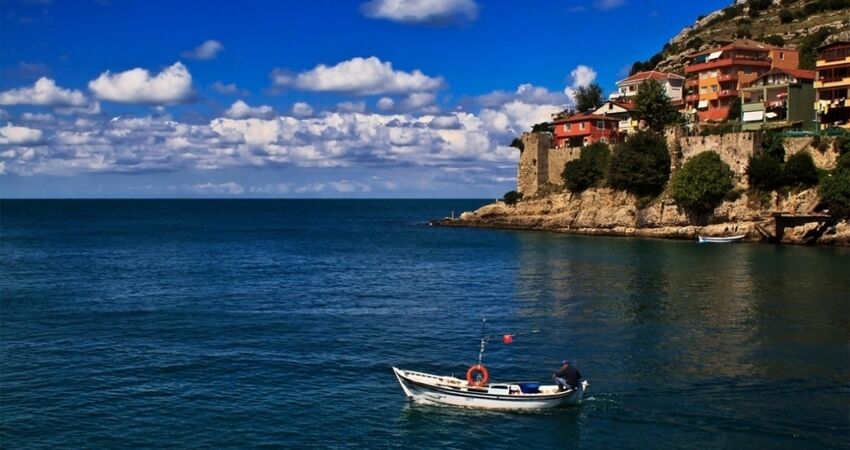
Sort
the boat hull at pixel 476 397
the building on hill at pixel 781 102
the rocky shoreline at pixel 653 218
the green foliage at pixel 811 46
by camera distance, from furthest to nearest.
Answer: the green foliage at pixel 811 46
the building on hill at pixel 781 102
the rocky shoreline at pixel 653 218
the boat hull at pixel 476 397

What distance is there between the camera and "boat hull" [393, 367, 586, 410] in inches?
1033

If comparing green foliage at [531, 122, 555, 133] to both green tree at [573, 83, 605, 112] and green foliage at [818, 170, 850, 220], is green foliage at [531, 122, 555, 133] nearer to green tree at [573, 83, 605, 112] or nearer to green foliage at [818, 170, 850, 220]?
green tree at [573, 83, 605, 112]

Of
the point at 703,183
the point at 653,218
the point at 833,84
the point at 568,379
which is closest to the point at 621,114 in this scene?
the point at 653,218

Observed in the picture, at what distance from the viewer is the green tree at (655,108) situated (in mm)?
95938

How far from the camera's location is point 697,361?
32.1 meters

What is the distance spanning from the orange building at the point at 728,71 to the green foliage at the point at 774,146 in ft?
67.7

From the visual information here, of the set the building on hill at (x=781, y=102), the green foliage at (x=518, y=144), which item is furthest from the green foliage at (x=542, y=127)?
the building on hill at (x=781, y=102)

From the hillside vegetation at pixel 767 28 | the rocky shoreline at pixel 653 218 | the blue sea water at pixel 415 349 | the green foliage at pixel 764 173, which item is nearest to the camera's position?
the blue sea water at pixel 415 349

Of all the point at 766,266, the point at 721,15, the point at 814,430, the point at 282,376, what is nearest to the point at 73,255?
the point at 282,376

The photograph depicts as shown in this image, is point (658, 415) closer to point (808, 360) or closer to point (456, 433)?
point (456, 433)

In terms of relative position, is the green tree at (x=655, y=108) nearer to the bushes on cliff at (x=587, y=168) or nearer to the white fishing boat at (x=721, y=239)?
the bushes on cliff at (x=587, y=168)

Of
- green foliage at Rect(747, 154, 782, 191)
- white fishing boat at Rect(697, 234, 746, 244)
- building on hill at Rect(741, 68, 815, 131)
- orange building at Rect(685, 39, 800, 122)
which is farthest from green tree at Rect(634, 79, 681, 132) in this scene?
white fishing boat at Rect(697, 234, 746, 244)

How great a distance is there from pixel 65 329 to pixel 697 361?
3006 cm

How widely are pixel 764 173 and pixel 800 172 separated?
10.8 feet
